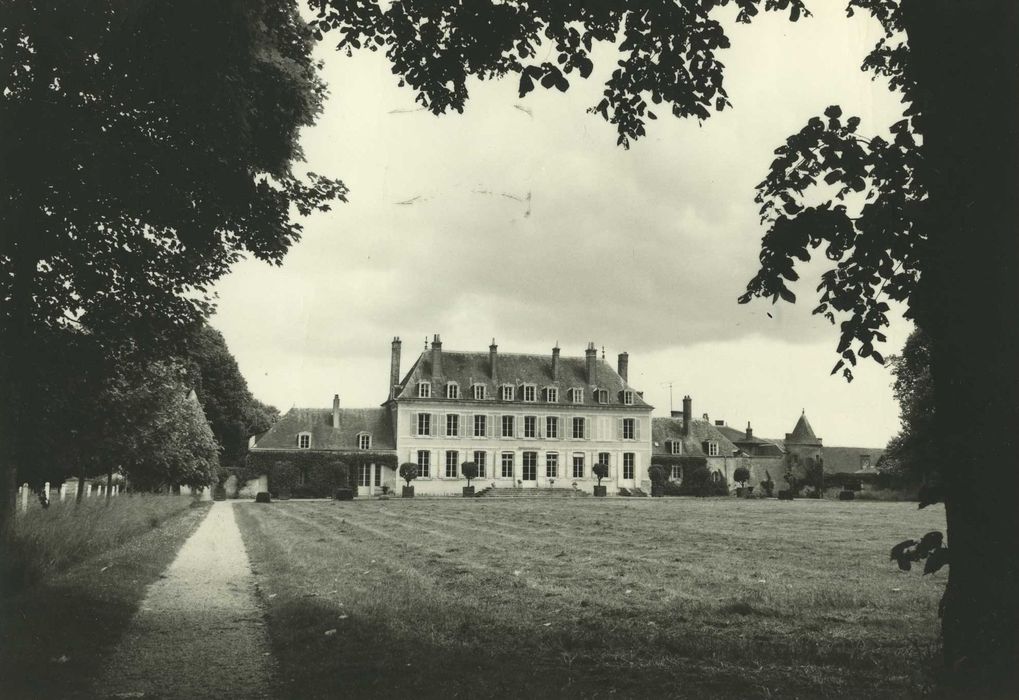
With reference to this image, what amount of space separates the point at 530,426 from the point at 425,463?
7.81m

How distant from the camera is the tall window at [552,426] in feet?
188

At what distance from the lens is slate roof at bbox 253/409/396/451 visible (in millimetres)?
53250

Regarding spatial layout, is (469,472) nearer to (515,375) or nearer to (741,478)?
(515,375)

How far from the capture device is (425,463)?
5500 centimetres

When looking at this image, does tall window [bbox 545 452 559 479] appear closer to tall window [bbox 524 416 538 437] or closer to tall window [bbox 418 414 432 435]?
tall window [bbox 524 416 538 437]

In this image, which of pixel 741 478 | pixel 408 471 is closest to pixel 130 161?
pixel 408 471

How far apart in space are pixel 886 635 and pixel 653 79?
17.9 ft

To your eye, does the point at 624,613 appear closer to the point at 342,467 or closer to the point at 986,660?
the point at 986,660

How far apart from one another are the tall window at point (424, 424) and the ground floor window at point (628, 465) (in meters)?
14.0

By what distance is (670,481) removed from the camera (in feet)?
192

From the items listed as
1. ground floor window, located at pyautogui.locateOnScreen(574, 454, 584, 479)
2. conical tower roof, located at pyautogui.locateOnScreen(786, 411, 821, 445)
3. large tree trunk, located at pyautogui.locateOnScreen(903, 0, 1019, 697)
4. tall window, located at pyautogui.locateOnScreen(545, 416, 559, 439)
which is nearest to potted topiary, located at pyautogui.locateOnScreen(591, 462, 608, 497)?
ground floor window, located at pyautogui.locateOnScreen(574, 454, 584, 479)

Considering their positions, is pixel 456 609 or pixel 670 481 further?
pixel 670 481

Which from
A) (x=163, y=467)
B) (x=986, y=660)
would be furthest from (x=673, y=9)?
(x=163, y=467)

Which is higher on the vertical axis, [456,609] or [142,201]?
[142,201]
